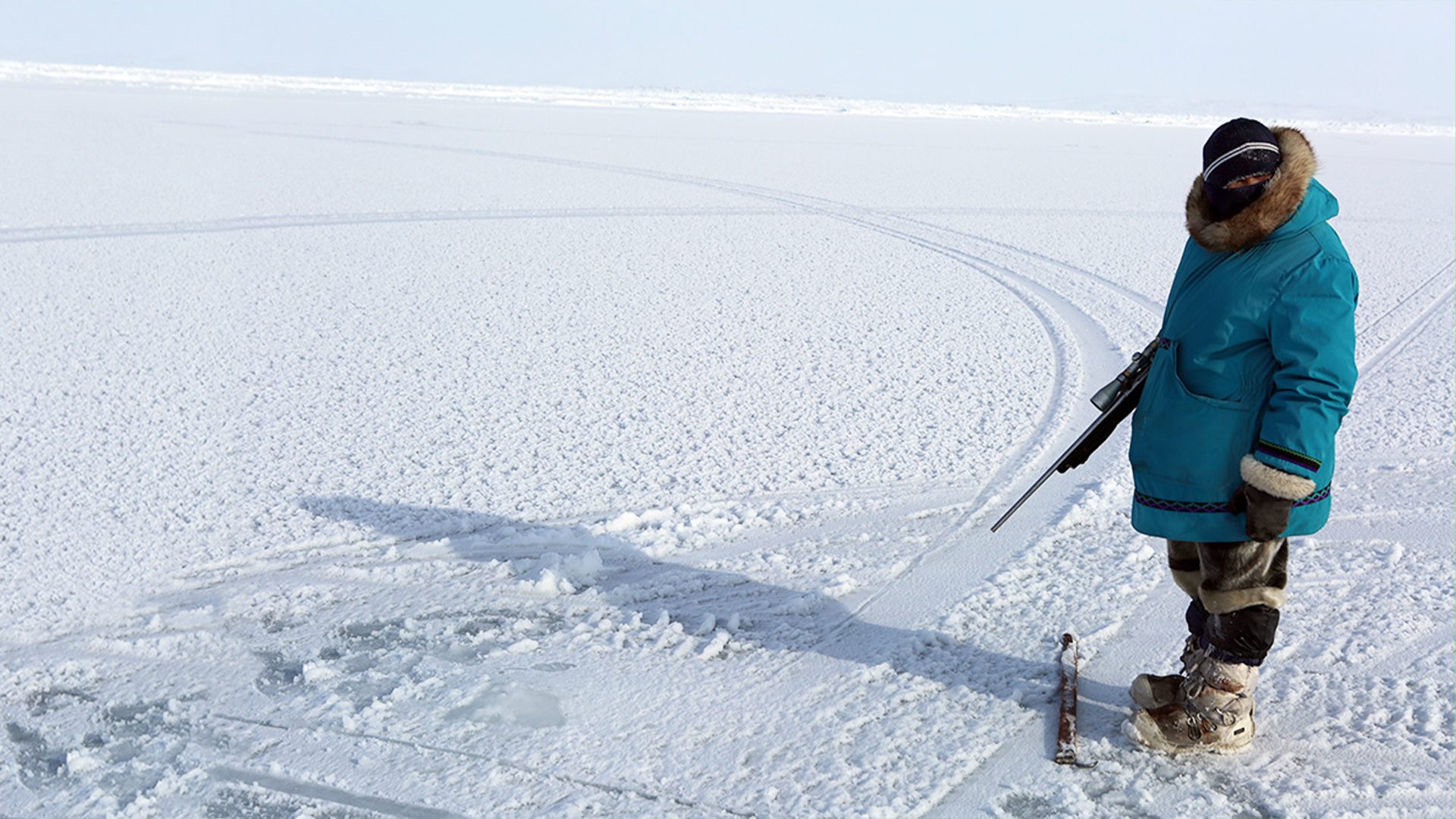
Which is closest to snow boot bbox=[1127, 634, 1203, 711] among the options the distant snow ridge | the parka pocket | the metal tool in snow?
the metal tool in snow

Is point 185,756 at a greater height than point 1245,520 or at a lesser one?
lesser

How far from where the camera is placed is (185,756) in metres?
2.46

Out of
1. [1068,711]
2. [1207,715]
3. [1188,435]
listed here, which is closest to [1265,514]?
[1188,435]

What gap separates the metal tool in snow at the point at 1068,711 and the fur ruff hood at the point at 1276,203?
1.15 meters

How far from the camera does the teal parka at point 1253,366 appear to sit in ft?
6.56

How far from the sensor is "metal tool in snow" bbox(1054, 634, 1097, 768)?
2.44m

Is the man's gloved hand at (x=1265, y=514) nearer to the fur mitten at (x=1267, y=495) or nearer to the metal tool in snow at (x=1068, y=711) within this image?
the fur mitten at (x=1267, y=495)

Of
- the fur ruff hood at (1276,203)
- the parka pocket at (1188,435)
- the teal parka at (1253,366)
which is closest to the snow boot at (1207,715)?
the teal parka at (1253,366)

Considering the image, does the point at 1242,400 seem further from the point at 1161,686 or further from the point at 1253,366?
the point at 1161,686

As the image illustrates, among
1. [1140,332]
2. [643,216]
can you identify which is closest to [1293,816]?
[1140,332]

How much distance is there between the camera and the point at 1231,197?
209 centimetres

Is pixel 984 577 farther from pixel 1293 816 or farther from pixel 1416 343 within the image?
pixel 1416 343

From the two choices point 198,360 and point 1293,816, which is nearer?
point 1293,816

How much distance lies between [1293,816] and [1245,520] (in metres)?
0.67
